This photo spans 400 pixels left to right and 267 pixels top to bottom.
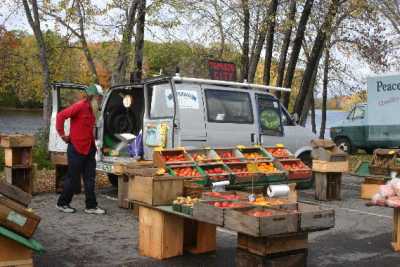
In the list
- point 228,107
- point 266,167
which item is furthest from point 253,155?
point 228,107

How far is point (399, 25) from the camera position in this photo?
1055 inches

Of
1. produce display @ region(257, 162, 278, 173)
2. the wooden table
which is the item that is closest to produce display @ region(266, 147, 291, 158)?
produce display @ region(257, 162, 278, 173)

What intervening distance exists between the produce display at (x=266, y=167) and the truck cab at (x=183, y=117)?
1.07m

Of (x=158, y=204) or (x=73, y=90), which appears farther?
(x=73, y=90)

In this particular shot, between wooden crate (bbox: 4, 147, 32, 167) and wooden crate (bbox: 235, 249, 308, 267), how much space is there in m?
5.90

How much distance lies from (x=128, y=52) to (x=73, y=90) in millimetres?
6141

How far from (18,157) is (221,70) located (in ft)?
14.0

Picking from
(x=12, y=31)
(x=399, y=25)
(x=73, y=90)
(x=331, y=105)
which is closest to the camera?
(x=73, y=90)

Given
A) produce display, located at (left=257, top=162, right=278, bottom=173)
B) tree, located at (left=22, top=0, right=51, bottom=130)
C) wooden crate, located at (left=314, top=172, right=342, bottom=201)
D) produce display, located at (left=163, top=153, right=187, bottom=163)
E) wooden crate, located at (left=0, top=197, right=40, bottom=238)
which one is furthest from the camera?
tree, located at (left=22, top=0, right=51, bottom=130)

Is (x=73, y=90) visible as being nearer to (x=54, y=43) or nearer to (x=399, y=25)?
(x=54, y=43)

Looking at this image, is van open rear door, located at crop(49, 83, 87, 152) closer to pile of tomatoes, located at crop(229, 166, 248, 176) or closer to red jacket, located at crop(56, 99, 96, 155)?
red jacket, located at crop(56, 99, 96, 155)

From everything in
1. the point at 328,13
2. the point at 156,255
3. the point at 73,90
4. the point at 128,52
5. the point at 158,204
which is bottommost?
the point at 156,255

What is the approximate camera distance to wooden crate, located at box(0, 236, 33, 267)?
4.31 metres

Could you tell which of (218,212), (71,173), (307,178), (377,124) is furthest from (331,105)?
(218,212)
